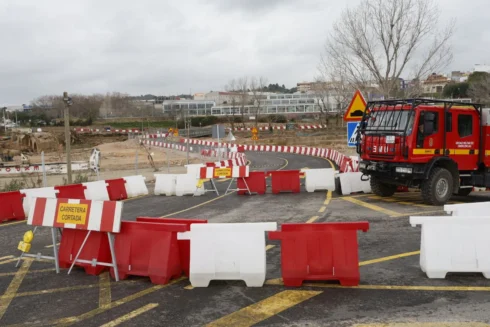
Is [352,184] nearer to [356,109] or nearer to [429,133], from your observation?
[356,109]

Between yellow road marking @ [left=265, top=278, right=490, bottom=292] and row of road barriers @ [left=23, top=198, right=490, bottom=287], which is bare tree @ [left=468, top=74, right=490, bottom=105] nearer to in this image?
row of road barriers @ [left=23, top=198, right=490, bottom=287]

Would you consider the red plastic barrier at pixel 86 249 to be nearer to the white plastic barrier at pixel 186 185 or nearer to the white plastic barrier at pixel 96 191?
the white plastic barrier at pixel 96 191

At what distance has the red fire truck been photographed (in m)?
11.5

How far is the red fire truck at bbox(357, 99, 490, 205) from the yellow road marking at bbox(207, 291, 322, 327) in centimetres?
695

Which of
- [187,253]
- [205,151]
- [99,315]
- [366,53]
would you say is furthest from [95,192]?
[205,151]

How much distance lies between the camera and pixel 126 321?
5074 mm

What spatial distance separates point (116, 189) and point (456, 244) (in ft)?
39.7

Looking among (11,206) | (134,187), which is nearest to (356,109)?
(134,187)

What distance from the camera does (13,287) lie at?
647cm

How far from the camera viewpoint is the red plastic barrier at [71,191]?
13.4m

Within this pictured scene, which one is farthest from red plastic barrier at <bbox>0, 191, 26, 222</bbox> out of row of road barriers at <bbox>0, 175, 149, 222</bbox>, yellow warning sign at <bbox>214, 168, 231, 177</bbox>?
yellow warning sign at <bbox>214, 168, 231, 177</bbox>

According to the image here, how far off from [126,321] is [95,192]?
10.3 meters

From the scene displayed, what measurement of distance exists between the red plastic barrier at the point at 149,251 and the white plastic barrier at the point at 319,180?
9.74 m

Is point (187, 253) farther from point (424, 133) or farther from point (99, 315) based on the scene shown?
point (424, 133)
